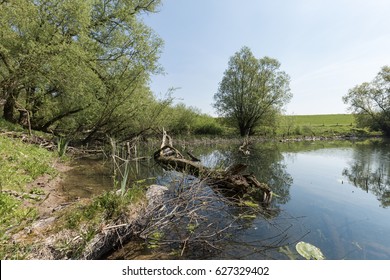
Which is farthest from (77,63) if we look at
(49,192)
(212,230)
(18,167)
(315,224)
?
(315,224)

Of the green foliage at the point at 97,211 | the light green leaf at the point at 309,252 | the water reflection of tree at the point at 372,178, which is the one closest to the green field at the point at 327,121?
the water reflection of tree at the point at 372,178

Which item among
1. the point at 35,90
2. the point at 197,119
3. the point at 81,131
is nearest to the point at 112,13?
the point at 35,90

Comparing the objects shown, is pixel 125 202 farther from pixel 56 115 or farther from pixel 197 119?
pixel 197 119

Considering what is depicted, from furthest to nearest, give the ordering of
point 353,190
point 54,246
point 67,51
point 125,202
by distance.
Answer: point 67,51, point 353,190, point 125,202, point 54,246

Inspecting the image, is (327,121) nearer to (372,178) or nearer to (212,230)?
(372,178)

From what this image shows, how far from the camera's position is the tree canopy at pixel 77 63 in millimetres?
13875

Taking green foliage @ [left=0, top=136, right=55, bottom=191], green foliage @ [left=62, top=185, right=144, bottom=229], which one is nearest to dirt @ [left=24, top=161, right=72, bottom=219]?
green foliage @ [left=0, top=136, right=55, bottom=191]

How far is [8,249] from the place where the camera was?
359cm

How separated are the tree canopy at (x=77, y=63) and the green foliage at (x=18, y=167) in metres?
4.10

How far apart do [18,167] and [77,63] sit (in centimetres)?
889

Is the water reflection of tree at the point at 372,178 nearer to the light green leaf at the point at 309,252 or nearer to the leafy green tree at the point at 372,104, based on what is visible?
the light green leaf at the point at 309,252

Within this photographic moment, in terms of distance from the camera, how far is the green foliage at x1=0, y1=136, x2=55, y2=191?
281 inches

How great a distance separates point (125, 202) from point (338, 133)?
61.9 meters

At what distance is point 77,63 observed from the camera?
15.4 m
